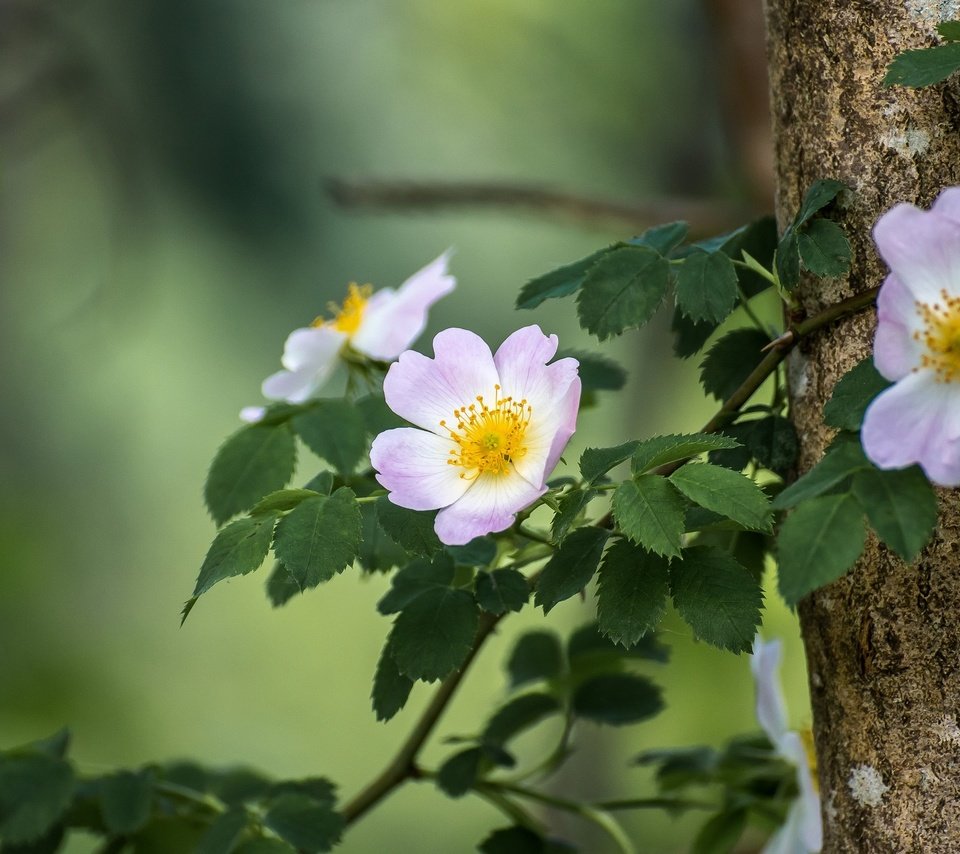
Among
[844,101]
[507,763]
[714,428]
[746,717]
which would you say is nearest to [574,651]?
[507,763]

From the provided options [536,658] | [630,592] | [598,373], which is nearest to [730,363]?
[598,373]

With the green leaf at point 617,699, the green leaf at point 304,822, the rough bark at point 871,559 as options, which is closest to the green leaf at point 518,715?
the green leaf at point 617,699

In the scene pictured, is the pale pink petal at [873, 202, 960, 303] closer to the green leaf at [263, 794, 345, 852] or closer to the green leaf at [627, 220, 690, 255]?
the green leaf at [627, 220, 690, 255]

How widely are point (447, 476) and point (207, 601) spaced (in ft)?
9.73

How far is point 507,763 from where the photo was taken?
0.68 meters

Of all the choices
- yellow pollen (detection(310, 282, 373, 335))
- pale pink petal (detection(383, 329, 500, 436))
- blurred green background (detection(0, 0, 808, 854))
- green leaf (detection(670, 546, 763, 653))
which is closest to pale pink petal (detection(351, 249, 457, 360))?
yellow pollen (detection(310, 282, 373, 335))

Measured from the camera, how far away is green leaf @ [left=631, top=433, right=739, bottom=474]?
0.44m

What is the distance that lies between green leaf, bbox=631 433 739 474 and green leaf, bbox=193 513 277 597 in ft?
0.52

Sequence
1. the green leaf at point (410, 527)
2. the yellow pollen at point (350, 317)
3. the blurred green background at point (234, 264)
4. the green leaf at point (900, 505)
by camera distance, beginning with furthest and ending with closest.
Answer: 1. the blurred green background at point (234, 264)
2. the yellow pollen at point (350, 317)
3. the green leaf at point (410, 527)
4. the green leaf at point (900, 505)

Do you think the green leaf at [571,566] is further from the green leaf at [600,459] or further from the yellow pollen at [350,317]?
the yellow pollen at [350,317]

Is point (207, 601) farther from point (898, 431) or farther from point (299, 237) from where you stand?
point (898, 431)

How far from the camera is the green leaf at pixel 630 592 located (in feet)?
1.55

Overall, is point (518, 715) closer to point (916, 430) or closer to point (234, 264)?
point (916, 430)

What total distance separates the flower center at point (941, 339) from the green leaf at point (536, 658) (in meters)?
0.45
